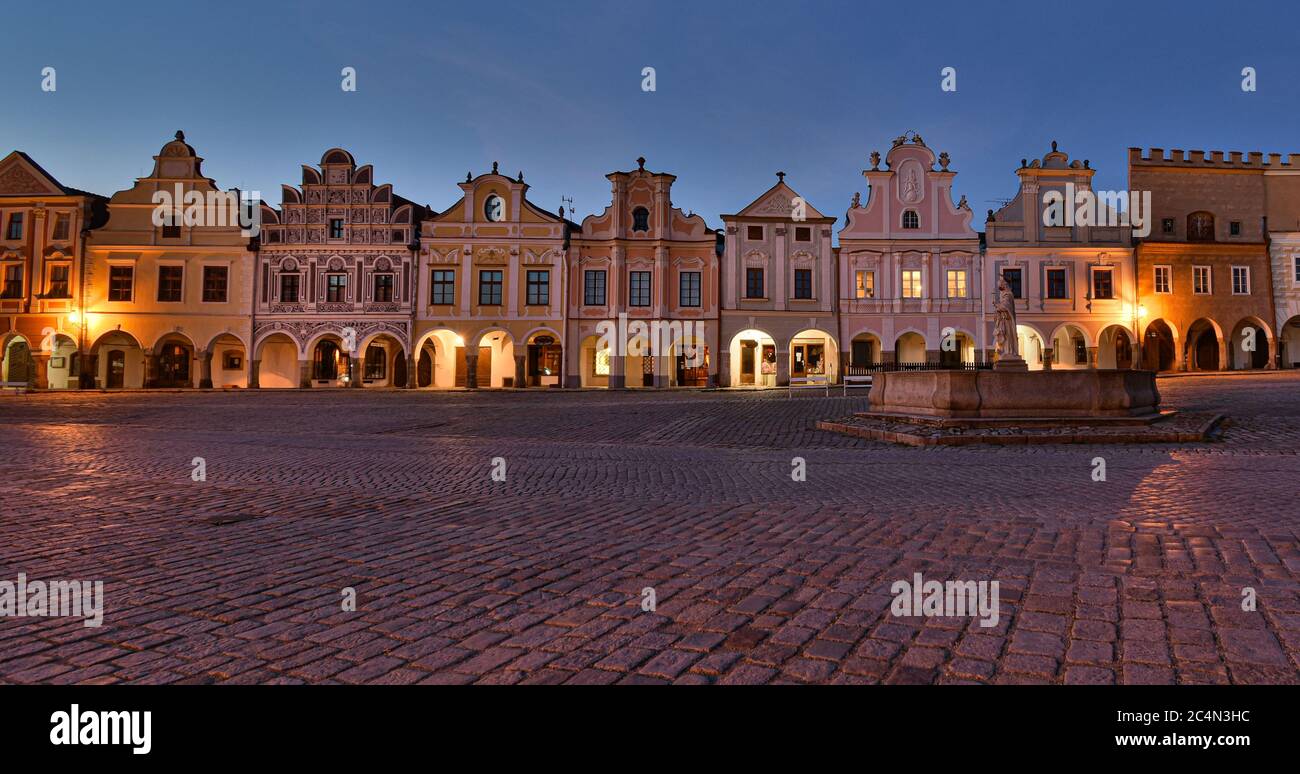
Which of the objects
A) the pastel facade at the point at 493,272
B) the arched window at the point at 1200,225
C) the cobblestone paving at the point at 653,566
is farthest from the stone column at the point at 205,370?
the arched window at the point at 1200,225

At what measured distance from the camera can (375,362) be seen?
118 feet

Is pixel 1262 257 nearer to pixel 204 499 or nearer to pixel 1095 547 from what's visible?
pixel 1095 547

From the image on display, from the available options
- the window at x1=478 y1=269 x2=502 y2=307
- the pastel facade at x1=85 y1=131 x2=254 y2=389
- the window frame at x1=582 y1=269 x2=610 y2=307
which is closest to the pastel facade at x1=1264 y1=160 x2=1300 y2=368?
the window frame at x1=582 y1=269 x2=610 y2=307

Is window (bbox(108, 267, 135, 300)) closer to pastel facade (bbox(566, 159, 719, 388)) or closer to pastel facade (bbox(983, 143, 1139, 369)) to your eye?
pastel facade (bbox(566, 159, 719, 388))

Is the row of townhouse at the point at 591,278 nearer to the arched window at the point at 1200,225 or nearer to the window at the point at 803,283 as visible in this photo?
the window at the point at 803,283

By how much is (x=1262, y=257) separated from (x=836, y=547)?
43724 millimetres

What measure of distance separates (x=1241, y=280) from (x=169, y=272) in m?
53.2

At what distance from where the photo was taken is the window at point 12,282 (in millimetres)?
34250

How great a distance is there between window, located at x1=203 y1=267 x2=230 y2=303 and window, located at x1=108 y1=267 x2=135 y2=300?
343cm

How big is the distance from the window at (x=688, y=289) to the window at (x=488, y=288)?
29.4 ft

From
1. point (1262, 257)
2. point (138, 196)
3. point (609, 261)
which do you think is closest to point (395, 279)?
point (609, 261)

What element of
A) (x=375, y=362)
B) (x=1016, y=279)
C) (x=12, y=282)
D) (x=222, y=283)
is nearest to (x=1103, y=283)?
(x=1016, y=279)
